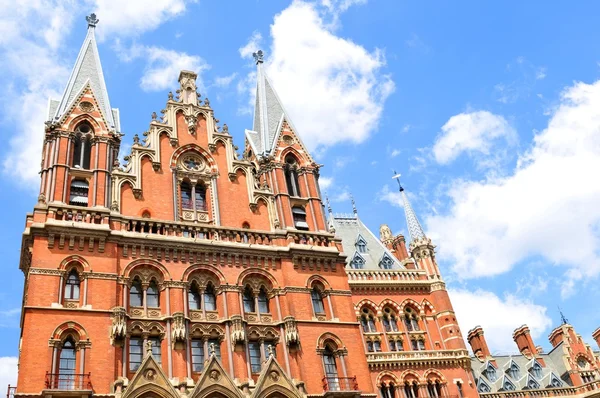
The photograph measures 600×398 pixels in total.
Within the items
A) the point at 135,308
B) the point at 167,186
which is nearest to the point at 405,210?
the point at 167,186

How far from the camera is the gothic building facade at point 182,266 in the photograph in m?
23.8

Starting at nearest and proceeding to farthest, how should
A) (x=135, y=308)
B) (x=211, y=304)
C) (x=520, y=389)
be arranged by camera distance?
1. (x=135, y=308)
2. (x=211, y=304)
3. (x=520, y=389)

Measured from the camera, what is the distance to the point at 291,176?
113ft

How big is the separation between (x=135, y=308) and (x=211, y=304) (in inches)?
143

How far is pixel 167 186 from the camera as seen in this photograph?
98.7ft

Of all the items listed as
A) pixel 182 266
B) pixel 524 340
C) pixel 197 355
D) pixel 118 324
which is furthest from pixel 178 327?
pixel 524 340

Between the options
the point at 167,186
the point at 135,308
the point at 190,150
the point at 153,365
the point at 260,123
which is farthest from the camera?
the point at 260,123

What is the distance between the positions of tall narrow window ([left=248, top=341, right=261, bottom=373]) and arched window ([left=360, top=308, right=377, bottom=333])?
1437cm

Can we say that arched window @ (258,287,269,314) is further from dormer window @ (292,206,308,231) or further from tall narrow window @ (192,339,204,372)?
dormer window @ (292,206,308,231)

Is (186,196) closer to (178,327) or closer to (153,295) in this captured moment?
(153,295)

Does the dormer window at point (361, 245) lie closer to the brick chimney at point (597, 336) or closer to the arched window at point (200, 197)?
the arched window at point (200, 197)

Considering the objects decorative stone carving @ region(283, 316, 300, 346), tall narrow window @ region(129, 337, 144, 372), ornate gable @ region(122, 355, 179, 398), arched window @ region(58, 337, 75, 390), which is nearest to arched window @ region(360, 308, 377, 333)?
decorative stone carving @ region(283, 316, 300, 346)

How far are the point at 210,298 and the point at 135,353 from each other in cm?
451

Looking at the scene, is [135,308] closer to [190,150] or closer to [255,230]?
[255,230]
